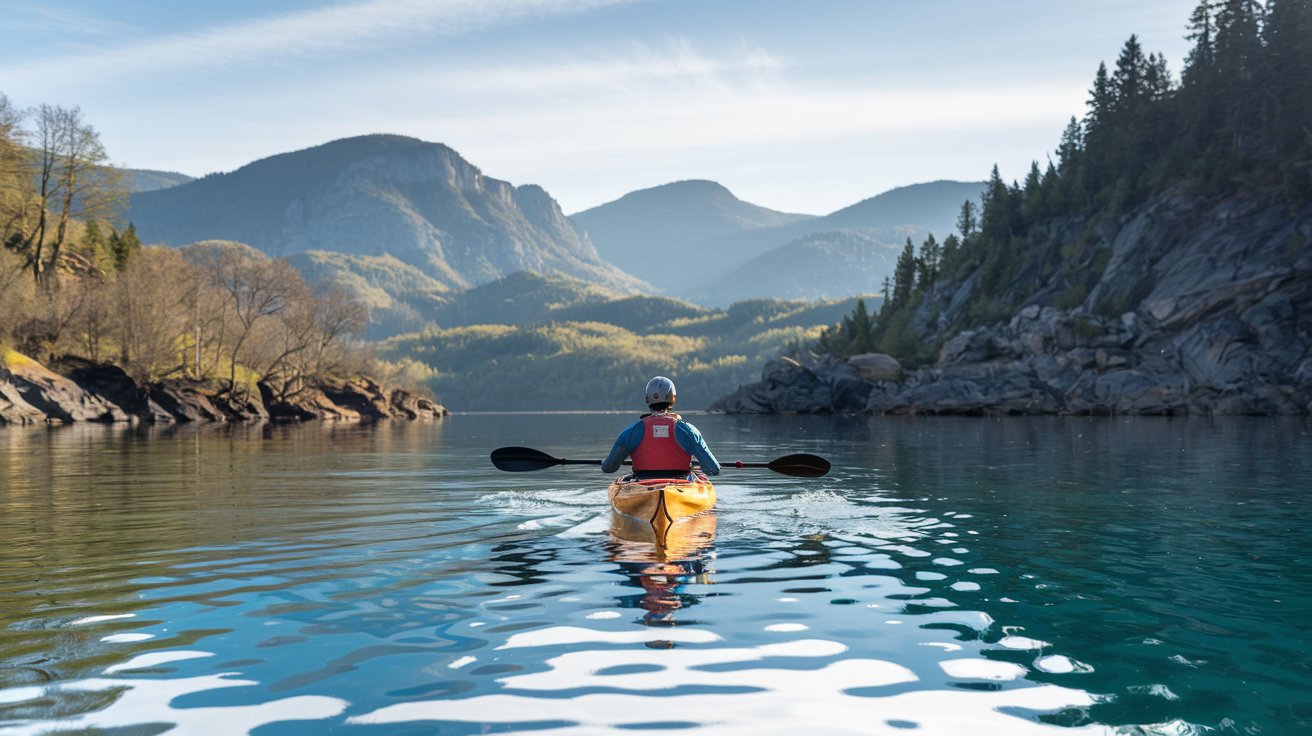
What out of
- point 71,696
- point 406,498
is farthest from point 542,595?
point 406,498

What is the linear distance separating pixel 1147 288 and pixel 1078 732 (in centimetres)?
11358

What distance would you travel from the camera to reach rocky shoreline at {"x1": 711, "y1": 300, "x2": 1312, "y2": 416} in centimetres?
9131

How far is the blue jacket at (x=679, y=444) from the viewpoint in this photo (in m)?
16.4

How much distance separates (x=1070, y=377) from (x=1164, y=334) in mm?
9782

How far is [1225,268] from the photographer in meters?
98.6

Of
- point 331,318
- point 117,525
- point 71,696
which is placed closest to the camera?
point 71,696

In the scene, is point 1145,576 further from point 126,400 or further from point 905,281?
point 905,281

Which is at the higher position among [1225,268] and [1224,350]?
[1225,268]

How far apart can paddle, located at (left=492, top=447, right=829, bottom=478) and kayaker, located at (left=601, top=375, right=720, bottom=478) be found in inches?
115

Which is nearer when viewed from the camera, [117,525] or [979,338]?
[117,525]

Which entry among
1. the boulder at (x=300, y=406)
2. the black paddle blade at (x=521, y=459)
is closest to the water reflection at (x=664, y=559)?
the black paddle blade at (x=521, y=459)

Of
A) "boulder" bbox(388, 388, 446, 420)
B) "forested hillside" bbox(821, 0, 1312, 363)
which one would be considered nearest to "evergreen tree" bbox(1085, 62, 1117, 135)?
"forested hillside" bbox(821, 0, 1312, 363)

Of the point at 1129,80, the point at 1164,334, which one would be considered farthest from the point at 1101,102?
the point at 1164,334

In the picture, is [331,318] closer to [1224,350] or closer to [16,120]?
[16,120]
